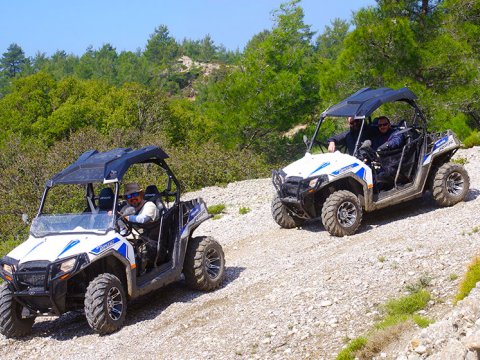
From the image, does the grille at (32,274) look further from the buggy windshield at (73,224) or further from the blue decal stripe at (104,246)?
the buggy windshield at (73,224)

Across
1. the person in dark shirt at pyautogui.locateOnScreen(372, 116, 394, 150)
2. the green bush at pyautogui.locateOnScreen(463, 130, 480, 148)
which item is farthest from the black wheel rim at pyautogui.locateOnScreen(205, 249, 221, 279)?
the green bush at pyautogui.locateOnScreen(463, 130, 480, 148)

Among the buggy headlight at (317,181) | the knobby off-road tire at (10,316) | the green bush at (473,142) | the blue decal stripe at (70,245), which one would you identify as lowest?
the knobby off-road tire at (10,316)

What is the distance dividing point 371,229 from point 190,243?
141 inches

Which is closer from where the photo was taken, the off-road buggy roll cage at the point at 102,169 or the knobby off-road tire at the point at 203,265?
the off-road buggy roll cage at the point at 102,169

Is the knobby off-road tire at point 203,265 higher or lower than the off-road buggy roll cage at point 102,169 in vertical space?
lower

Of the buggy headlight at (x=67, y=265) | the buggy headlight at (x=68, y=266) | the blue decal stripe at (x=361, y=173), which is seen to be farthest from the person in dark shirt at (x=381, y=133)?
the buggy headlight at (x=67, y=265)

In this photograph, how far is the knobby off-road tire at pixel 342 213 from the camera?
1212cm

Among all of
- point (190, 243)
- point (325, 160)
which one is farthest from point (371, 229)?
point (190, 243)

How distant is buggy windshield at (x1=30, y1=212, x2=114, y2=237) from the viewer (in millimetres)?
9453

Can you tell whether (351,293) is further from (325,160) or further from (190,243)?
(325,160)

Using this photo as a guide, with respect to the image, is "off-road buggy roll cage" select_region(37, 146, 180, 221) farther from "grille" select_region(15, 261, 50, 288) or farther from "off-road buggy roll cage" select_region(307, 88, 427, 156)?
"off-road buggy roll cage" select_region(307, 88, 427, 156)

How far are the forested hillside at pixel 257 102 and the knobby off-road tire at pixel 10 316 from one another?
918 cm

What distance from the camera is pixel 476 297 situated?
6.42 metres

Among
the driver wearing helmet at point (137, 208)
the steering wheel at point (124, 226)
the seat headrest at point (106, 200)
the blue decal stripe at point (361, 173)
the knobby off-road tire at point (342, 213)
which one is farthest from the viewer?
the blue decal stripe at point (361, 173)
